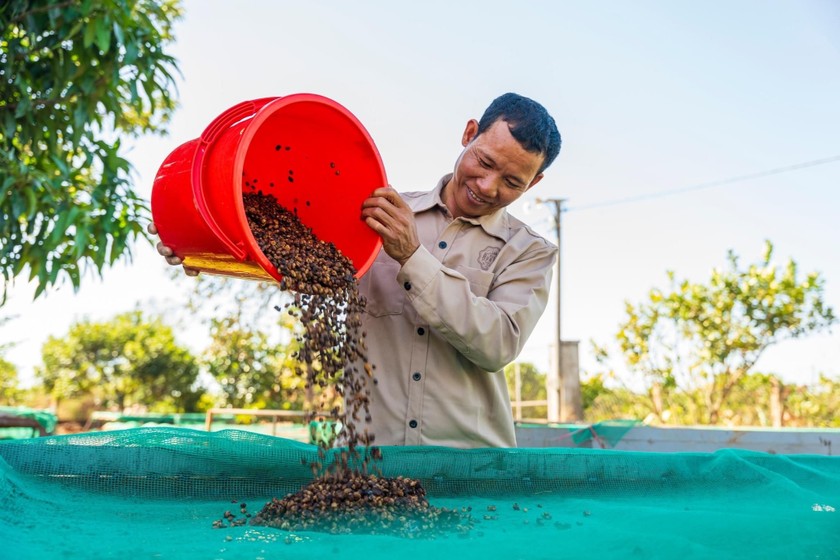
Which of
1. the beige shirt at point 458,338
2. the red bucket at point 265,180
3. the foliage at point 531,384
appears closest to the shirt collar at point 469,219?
the beige shirt at point 458,338

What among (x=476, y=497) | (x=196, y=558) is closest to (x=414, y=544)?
(x=196, y=558)

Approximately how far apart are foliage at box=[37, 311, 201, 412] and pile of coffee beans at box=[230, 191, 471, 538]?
43.7 feet

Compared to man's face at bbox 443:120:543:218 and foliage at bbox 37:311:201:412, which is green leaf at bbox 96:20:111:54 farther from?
foliage at bbox 37:311:201:412

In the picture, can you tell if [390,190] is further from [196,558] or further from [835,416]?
[835,416]

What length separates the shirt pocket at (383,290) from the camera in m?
2.19

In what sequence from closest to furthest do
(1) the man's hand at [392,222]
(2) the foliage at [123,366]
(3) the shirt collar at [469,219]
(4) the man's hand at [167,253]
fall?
(1) the man's hand at [392,222], (4) the man's hand at [167,253], (3) the shirt collar at [469,219], (2) the foliage at [123,366]

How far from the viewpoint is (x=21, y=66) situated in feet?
9.55

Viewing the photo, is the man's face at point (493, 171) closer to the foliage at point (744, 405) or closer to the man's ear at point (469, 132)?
the man's ear at point (469, 132)

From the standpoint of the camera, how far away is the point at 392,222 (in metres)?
1.87

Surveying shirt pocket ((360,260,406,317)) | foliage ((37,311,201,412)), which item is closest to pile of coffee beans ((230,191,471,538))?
shirt pocket ((360,260,406,317))

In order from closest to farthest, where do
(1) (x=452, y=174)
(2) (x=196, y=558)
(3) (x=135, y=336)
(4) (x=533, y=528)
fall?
(2) (x=196, y=558), (4) (x=533, y=528), (1) (x=452, y=174), (3) (x=135, y=336)

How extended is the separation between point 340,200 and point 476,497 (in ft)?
2.93

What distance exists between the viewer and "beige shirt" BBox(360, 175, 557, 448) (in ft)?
6.45

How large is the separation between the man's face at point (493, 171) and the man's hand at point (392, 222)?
11.8 inches
